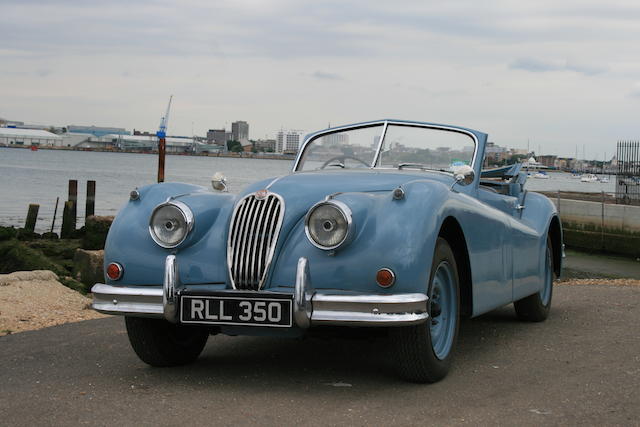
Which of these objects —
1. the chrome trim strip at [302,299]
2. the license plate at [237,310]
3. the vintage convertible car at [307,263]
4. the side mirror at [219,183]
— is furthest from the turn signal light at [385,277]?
the side mirror at [219,183]

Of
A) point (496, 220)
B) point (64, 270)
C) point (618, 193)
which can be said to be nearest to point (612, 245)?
point (618, 193)

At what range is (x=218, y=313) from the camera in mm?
5090

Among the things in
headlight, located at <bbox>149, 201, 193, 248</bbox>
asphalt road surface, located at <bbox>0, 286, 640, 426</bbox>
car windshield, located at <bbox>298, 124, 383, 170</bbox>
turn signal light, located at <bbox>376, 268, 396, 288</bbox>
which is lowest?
asphalt road surface, located at <bbox>0, 286, 640, 426</bbox>

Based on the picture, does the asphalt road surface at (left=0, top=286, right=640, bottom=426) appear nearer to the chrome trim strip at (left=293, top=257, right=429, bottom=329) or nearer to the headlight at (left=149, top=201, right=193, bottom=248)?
the chrome trim strip at (left=293, top=257, right=429, bottom=329)

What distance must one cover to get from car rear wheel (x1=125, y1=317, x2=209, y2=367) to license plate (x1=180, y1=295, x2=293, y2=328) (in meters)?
0.61

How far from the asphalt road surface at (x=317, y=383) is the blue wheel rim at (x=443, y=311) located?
21 cm

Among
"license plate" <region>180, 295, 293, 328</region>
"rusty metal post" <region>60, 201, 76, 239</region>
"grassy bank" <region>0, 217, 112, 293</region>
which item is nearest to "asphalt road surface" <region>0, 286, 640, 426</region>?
"license plate" <region>180, 295, 293, 328</region>

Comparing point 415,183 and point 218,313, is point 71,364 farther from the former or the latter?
point 415,183

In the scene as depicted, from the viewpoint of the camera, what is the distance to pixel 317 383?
211 inches

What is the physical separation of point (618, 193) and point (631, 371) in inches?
1155

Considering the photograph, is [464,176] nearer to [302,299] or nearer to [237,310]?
[302,299]

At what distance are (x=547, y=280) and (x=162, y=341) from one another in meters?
4.41

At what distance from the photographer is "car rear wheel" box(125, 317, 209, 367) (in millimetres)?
5684

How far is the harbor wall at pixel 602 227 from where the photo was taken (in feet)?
91.8
